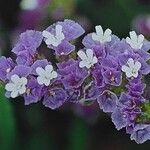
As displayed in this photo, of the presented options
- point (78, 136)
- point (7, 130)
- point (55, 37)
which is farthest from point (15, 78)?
point (78, 136)

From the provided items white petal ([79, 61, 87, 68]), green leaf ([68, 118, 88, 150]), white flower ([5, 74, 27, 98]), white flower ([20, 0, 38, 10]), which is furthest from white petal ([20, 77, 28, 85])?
white flower ([20, 0, 38, 10])

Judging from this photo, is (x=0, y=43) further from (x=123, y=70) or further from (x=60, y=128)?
(x=123, y=70)

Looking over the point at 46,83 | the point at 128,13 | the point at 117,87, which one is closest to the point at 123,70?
the point at 117,87

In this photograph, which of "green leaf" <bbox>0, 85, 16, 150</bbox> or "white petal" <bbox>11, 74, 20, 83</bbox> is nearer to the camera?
"white petal" <bbox>11, 74, 20, 83</bbox>

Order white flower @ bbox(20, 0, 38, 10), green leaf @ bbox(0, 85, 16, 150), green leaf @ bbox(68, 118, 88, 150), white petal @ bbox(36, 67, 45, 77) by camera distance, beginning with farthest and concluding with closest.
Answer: white flower @ bbox(20, 0, 38, 10), green leaf @ bbox(68, 118, 88, 150), green leaf @ bbox(0, 85, 16, 150), white petal @ bbox(36, 67, 45, 77)

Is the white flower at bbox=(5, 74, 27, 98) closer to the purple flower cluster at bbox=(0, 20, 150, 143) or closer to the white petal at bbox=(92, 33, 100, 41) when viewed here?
the purple flower cluster at bbox=(0, 20, 150, 143)

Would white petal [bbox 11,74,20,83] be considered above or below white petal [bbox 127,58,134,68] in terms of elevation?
above

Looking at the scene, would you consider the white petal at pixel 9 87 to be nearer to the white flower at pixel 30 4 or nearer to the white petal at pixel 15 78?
the white petal at pixel 15 78
